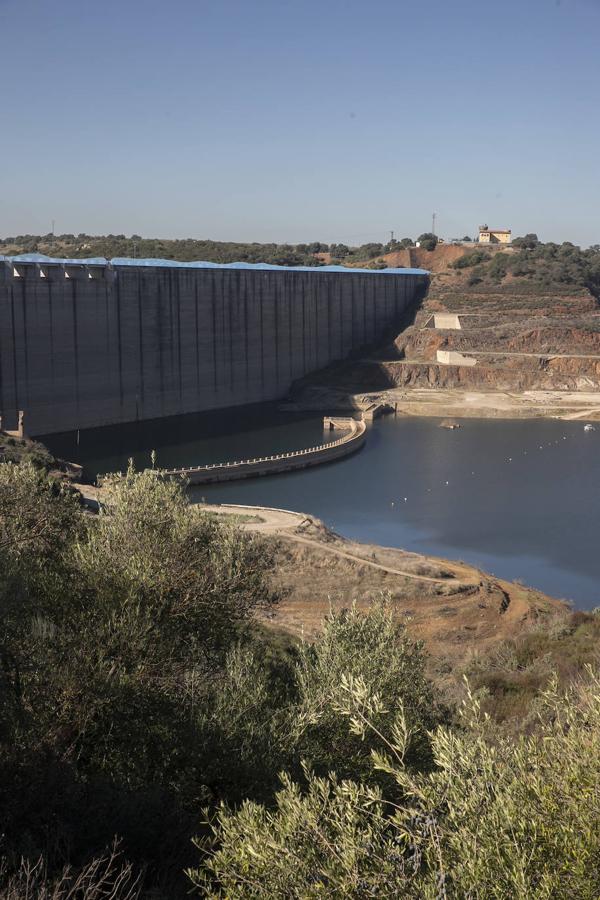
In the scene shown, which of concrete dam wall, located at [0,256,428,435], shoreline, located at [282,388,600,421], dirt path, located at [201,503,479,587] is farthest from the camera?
shoreline, located at [282,388,600,421]

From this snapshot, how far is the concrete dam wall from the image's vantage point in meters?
38.5

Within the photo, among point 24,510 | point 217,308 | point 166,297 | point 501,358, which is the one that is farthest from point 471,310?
point 24,510

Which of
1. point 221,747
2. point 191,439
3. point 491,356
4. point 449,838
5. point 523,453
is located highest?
point 449,838

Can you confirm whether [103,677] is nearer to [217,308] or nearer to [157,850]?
[157,850]

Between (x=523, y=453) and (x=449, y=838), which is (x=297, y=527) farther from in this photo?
(x=449, y=838)

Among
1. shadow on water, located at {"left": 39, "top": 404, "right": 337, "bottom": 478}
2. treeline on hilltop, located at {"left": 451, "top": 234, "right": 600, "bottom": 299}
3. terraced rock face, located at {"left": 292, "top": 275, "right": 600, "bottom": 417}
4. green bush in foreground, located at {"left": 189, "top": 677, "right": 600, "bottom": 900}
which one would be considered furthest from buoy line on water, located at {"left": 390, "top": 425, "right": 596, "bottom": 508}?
green bush in foreground, located at {"left": 189, "top": 677, "right": 600, "bottom": 900}

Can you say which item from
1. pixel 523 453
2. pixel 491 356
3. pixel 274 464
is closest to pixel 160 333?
pixel 274 464

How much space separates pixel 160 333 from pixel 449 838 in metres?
42.1

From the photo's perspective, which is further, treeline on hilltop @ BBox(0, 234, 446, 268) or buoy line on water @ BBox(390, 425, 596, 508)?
treeline on hilltop @ BBox(0, 234, 446, 268)

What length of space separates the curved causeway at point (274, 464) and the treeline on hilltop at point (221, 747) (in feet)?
80.5

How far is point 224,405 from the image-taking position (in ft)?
164

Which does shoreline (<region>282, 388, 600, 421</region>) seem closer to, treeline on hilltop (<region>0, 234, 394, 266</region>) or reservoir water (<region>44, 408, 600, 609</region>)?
reservoir water (<region>44, 408, 600, 609</region>)

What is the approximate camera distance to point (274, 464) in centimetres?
3903

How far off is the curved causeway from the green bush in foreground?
94.3ft
